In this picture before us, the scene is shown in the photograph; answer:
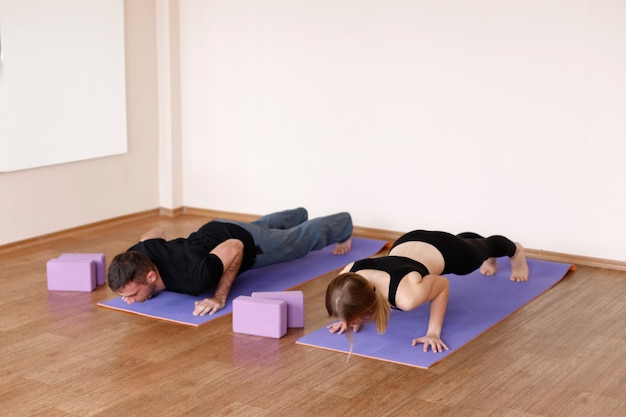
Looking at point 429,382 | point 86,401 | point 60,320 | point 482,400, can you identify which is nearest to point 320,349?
point 429,382

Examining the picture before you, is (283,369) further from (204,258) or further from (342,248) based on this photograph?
(342,248)

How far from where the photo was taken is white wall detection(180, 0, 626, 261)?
4652mm

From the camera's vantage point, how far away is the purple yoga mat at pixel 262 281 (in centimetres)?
392

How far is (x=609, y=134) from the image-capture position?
459 centimetres

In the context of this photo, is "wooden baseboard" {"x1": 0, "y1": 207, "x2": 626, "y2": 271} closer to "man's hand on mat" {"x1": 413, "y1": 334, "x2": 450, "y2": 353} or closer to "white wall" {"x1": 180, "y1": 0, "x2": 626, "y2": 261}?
"white wall" {"x1": 180, "y1": 0, "x2": 626, "y2": 261}

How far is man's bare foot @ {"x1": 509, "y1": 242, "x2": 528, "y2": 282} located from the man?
1.08 meters

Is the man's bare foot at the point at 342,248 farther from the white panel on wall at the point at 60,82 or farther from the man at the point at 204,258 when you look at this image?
the white panel on wall at the point at 60,82

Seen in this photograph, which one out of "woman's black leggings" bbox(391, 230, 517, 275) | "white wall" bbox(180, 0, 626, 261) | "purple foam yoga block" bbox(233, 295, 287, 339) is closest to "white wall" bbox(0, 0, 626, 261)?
"white wall" bbox(180, 0, 626, 261)

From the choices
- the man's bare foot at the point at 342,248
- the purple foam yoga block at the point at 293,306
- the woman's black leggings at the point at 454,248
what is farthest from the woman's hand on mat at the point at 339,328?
the man's bare foot at the point at 342,248

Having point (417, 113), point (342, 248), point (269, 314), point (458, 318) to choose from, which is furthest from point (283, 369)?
point (417, 113)

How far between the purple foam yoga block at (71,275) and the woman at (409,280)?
4.46 ft

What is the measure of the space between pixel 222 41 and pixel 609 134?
2.68m

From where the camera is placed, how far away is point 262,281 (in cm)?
442

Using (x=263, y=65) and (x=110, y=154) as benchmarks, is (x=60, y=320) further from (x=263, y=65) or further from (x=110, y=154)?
(x=263, y=65)
